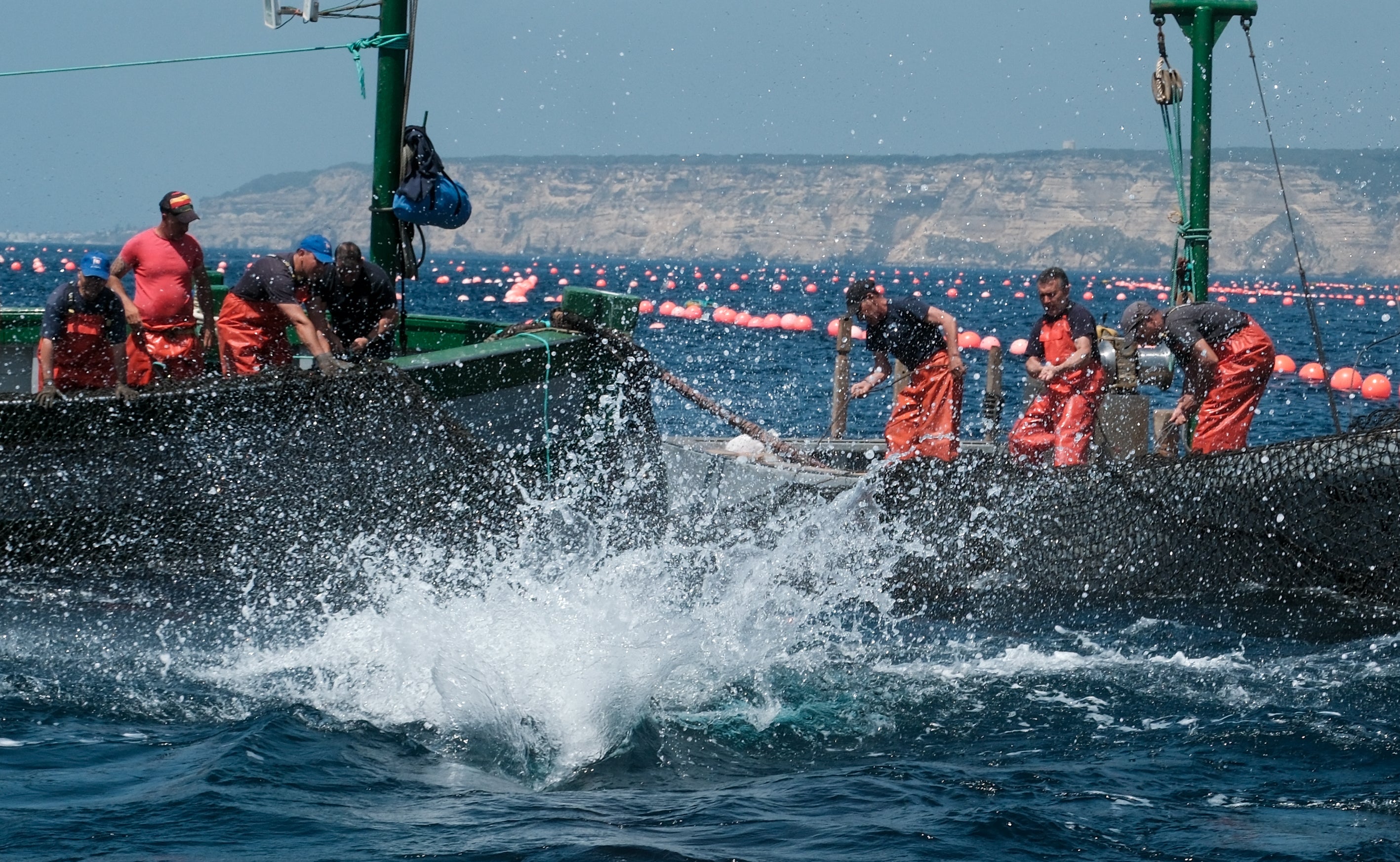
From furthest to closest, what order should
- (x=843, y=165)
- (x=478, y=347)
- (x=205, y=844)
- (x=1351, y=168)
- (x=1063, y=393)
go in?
(x=843, y=165)
(x=1351, y=168)
(x=1063, y=393)
(x=478, y=347)
(x=205, y=844)

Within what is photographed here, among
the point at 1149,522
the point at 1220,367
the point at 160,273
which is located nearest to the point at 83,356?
the point at 160,273

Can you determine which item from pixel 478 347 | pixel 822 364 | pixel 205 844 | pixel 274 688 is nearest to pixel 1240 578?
pixel 478 347

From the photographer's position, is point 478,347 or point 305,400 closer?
point 305,400

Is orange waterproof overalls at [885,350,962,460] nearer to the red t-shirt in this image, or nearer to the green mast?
the green mast

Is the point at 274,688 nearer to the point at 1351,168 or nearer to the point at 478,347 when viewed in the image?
the point at 478,347

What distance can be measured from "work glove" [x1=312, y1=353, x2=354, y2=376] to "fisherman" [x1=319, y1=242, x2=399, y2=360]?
0.62 m

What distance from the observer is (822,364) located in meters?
32.1

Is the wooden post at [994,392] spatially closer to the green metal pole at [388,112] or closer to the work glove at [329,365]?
the green metal pole at [388,112]

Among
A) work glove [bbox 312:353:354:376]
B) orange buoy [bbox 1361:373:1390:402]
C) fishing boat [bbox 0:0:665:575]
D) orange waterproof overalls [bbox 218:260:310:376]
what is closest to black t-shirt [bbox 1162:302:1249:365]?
fishing boat [bbox 0:0:665:575]

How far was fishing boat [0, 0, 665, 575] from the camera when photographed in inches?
313

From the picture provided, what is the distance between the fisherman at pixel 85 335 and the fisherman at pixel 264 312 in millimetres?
594

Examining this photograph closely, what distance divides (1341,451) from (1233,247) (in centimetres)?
18911

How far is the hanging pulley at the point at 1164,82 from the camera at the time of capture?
1193 centimetres

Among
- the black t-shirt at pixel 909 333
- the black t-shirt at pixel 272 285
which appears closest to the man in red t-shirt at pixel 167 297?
the black t-shirt at pixel 272 285
